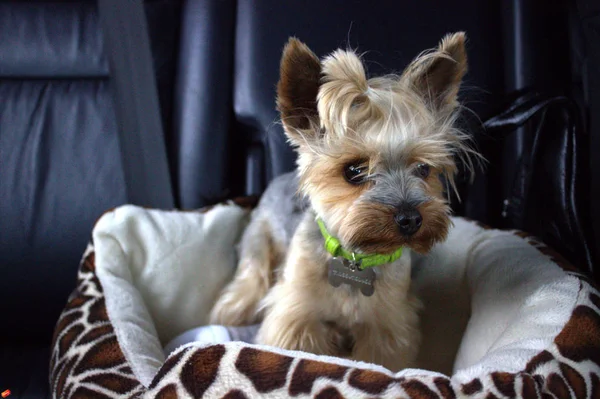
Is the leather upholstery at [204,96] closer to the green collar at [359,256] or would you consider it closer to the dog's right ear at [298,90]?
the dog's right ear at [298,90]

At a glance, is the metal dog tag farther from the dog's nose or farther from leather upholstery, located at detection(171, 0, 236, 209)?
leather upholstery, located at detection(171, 0, 236, 209)

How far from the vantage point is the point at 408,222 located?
1.33m

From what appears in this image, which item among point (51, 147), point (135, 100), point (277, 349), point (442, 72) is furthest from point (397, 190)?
point (51, 147)

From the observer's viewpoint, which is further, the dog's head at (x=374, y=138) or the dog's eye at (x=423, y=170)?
the dog's eye at (x=423, y=170)

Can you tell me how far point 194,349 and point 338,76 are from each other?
0.72 metres

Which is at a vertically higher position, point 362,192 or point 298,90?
point 298,90

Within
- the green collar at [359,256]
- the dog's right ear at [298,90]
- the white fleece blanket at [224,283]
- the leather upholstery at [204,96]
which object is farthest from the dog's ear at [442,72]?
the leather upholstery at [204,96]

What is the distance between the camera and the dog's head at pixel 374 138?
4.44 ft

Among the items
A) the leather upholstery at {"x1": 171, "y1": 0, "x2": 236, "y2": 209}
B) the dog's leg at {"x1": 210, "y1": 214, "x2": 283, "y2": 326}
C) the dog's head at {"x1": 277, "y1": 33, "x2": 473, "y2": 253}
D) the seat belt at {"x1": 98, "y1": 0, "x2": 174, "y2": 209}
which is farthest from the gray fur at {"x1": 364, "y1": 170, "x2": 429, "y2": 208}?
the seat belt at {"x1": 98, "y1": 0, "x2": 174, "y2": 209}

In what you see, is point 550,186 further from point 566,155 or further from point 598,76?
point 598,76

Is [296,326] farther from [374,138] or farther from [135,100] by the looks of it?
[135,100]

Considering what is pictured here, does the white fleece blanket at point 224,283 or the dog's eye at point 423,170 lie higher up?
the dog's eye at point 423,170

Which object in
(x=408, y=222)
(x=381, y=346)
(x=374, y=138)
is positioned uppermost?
(x=374, y=138)

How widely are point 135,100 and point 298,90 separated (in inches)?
31.1
